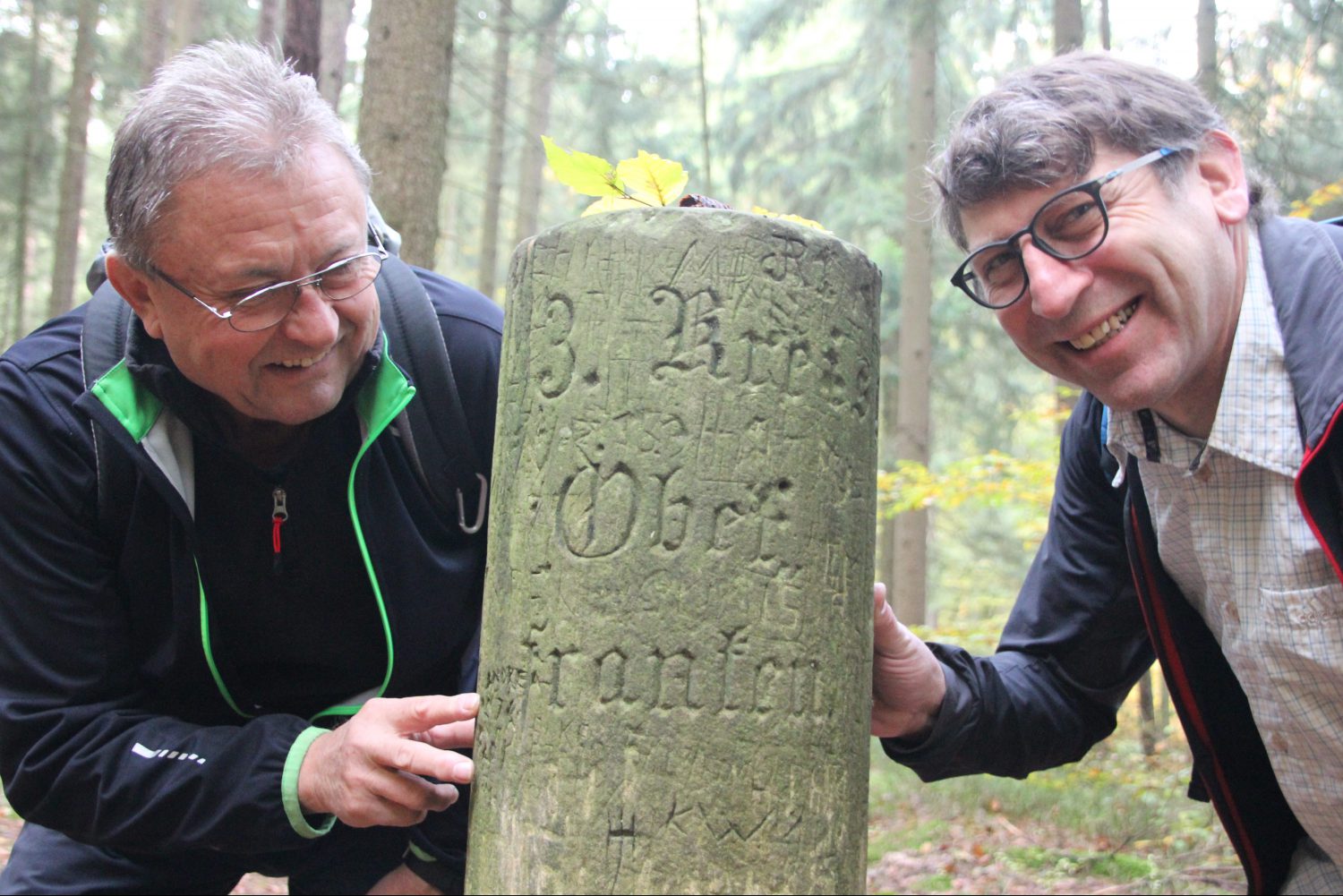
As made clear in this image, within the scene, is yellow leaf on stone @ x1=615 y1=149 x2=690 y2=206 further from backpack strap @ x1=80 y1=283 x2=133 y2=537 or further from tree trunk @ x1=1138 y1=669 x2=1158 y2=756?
tree trunk @ x1=1138 y1=669 x2=1158 y2=756

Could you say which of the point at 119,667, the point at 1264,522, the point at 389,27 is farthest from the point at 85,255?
the point at 1264,522

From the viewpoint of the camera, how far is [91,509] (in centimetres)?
245

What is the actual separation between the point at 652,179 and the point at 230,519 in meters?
1.24

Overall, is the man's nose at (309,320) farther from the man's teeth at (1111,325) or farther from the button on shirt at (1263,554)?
the button on shirt at (1263,554)

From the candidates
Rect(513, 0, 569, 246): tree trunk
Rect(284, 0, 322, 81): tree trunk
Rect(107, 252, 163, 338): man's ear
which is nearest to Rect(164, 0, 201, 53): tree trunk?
Rect(284, 0, 322, 81): tree trunk

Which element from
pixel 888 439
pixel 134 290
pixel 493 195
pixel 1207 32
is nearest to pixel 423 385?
pixel 134 290

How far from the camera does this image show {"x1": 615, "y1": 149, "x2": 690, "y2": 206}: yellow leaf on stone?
7.16ft

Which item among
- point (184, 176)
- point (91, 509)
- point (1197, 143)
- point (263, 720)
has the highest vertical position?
point (1197, 143)

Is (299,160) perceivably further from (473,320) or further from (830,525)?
(830,525)

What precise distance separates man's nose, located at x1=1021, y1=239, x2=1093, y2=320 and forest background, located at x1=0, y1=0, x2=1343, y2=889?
3229 millimetres

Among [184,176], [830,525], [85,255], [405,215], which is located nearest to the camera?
[830,525]

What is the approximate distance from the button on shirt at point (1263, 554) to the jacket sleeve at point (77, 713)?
2.05m

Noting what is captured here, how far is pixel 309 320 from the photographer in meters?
2.33

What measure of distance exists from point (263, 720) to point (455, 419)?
30.4 inches
